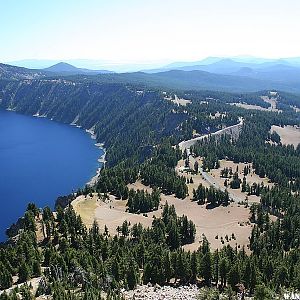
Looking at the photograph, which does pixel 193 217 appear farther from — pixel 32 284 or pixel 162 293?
pixel 32 284

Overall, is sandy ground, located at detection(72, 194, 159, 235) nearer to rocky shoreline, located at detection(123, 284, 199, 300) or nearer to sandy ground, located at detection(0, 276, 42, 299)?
sandy ground, located at detection(0, 276, 42, 299)

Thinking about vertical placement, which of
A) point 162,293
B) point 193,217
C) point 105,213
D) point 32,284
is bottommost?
point 193,217

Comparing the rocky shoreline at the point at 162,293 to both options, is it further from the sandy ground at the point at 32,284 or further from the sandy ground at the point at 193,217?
the sandy ground at the point at 193,217

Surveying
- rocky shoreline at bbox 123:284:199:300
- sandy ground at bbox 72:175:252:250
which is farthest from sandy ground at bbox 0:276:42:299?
sandy ground at bbox 72:175:252:250

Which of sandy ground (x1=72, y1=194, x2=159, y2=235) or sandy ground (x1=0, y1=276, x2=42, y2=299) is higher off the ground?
sandy ground (x1=0, y1=276, x2=42, y2=299)

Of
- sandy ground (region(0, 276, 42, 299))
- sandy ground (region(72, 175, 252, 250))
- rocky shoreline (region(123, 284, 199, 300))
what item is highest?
sandy ground (region(0, 276, 42, 299))

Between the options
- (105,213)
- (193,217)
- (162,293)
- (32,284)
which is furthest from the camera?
(193,217)

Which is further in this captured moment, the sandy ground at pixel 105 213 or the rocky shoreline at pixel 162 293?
the sandy ground at pixel 105 213

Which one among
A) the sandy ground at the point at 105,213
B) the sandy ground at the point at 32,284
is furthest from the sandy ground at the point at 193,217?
the sandy ground at the point at 32,284

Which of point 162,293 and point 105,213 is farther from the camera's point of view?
point 105,213

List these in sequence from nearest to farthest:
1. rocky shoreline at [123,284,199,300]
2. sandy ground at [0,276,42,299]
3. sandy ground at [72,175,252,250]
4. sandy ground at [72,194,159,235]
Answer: rocky shoreline at [123,284,199,300] < sandy ground at [0,276,42,299] < sandy ground at [72,175,252,250] < sandy ground at [72,194,159,235]

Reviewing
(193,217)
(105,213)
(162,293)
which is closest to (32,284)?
(162,293)

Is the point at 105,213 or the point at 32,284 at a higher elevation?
the point at 32,284
